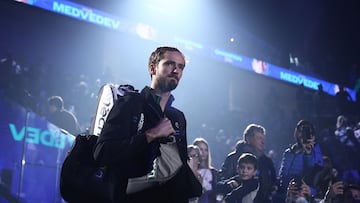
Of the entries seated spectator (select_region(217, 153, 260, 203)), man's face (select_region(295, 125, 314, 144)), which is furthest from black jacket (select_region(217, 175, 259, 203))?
man's face (select_region(295, 125, 314, 144))

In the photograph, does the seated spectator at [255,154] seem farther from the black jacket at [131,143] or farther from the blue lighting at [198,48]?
the blue lighting at [198,48]

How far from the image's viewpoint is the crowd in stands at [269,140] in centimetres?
604

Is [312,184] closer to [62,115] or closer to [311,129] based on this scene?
[311,129]

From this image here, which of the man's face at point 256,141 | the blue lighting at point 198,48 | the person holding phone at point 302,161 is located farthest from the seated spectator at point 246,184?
the blue lighting at point 198,48

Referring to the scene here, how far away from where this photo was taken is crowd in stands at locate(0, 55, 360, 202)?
19.8ft

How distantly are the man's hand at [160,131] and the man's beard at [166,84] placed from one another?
0.99 ft

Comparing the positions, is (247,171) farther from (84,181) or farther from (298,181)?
(84,181)

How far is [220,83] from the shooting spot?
21938 mm

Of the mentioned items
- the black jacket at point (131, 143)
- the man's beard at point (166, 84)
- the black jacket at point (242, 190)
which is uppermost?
the man's beard at point (166, 84)

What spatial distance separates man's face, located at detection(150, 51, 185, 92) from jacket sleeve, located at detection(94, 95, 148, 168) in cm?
26

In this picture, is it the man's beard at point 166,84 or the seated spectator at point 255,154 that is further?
the seated spectator at point 255,154

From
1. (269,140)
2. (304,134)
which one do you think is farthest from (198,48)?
(304,134)

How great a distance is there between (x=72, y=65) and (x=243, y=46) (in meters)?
8.33

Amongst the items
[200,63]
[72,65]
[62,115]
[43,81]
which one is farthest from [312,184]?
[200,63]
